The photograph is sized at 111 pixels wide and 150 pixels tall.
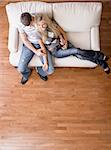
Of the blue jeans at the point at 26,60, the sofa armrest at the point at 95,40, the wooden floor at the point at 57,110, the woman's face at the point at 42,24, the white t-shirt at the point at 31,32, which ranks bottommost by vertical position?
the wooden floor at the point at 57,110

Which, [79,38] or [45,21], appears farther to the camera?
[79,38]

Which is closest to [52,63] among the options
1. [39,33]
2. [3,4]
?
[39,33]

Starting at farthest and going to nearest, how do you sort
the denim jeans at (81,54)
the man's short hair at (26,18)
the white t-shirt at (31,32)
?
the denim jeans at (81,54)
the white t-shirt at (31,32)
the man's short hair at (26,18)

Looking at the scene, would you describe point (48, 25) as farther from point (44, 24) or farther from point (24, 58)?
point (24, 58)

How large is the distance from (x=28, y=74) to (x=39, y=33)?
56cm

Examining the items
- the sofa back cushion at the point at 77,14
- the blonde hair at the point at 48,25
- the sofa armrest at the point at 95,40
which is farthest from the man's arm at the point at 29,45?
the sofa armrest at the point at 95,40

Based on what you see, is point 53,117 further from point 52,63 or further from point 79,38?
point 79,38

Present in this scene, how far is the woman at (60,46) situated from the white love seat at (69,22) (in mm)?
62

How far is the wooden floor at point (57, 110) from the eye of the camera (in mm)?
3275

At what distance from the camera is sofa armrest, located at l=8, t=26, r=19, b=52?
10.7 feet

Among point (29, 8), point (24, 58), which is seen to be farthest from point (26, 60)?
point (29, 8)

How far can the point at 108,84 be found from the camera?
3.48 meters

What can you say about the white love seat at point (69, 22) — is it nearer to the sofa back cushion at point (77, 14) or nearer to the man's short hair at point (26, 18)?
the sofa back cushion at point (77, 14)

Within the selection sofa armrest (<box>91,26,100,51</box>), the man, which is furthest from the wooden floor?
sofa armrest (<box>91,26,100,51</box>)
